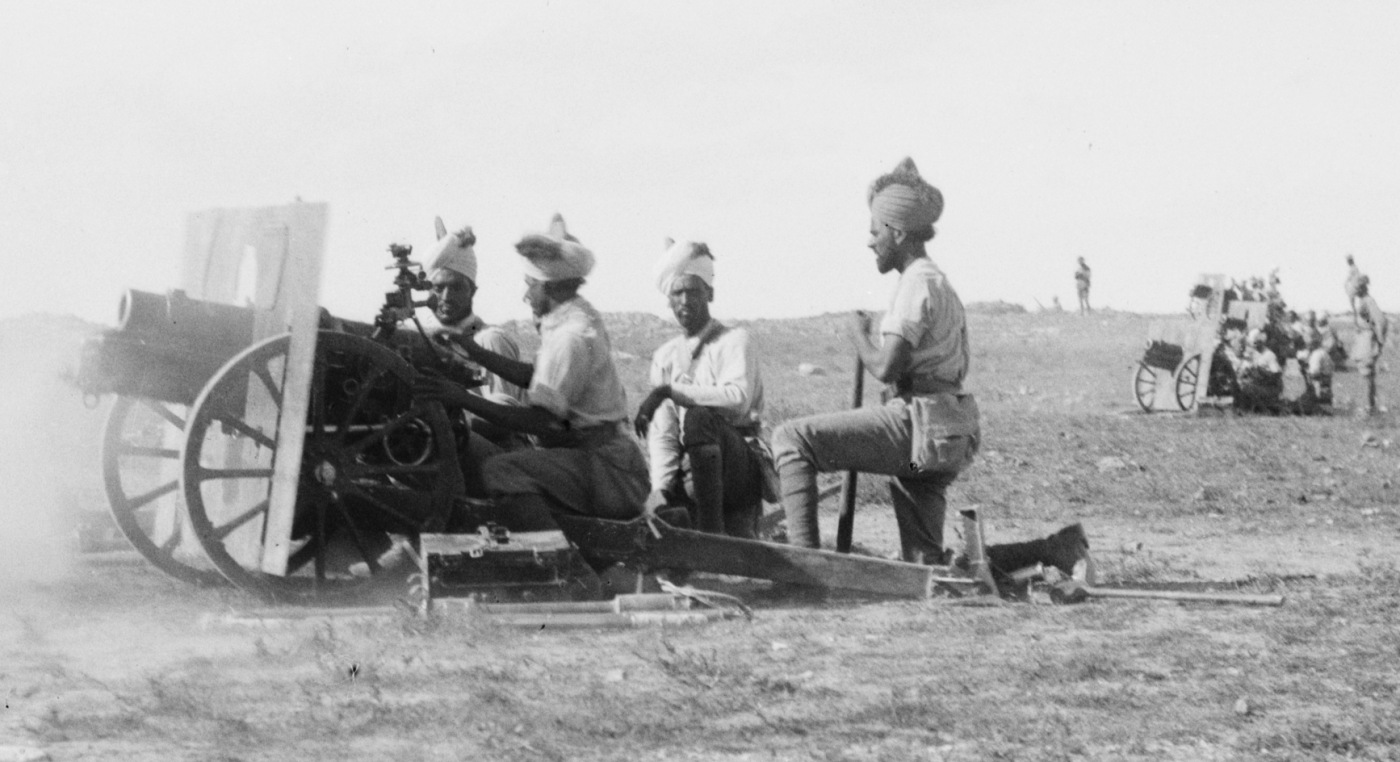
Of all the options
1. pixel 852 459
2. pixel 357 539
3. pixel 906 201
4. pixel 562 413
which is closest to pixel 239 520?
pixel 357 539

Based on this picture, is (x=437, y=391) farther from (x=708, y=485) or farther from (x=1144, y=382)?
(x=1144, y=382)

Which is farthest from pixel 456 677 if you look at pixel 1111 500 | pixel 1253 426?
pixel 1253 426

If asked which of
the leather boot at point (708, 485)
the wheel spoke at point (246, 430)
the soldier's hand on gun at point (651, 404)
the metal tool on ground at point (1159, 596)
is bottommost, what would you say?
the metal tool on ground at point (1159, 596)

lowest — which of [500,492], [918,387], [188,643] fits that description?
[188,643]

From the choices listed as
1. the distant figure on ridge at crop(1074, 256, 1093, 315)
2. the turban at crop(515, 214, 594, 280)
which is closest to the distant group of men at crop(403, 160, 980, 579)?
the turban at crop(515, 214, 594, 280)

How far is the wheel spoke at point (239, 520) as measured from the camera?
6.53 meters

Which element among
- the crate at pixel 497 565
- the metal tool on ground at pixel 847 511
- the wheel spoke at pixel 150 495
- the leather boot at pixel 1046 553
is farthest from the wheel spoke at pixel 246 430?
the leather boot at pixel 1046 553

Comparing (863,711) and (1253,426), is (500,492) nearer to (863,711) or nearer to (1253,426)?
(863,711)

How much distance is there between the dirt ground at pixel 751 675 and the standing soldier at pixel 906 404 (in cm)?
55

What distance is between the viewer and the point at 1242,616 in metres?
6.51

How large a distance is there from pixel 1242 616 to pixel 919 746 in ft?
8.46

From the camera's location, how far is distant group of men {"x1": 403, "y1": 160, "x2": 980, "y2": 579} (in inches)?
277

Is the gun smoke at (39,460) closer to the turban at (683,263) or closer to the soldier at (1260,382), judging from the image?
the turban at (683,263)

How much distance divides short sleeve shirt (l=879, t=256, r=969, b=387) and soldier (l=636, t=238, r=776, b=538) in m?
0.88
